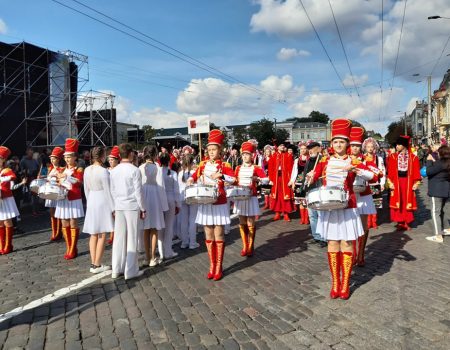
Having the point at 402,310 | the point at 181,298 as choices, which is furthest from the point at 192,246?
the point at 402,310

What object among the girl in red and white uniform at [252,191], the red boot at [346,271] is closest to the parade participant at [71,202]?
the girl in red and white uniform at [252,191]

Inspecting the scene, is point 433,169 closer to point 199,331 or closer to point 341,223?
point 341,223

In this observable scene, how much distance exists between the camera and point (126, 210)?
577cm

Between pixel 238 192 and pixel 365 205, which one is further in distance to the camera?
pixel 238 192

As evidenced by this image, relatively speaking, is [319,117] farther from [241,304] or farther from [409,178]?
[241,304]

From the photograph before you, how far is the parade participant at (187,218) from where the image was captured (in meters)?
7.76

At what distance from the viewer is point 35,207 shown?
42.3ft

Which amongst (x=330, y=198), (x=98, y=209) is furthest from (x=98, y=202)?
(x=330, y=198)

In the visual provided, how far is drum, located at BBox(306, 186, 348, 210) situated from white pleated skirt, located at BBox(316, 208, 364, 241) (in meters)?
0.26

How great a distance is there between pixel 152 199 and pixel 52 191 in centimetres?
199

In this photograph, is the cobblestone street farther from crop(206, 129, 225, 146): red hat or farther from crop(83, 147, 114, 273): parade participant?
crop(206, 129, 225, 146): red hat

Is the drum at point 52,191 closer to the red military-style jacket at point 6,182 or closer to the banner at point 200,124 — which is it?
the red military-style jacket at point 6,182

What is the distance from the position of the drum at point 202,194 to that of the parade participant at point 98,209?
1.70 metres

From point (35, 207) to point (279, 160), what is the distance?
834 centimetres
